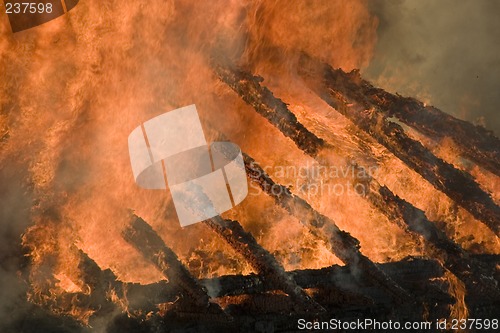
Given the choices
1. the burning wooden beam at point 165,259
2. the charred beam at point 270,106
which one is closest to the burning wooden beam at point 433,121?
the charred beam at point 270,106

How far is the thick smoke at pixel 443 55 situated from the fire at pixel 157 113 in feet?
1.29

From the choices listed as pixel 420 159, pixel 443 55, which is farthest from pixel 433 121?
pixel 443 55

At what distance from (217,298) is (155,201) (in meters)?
1.96

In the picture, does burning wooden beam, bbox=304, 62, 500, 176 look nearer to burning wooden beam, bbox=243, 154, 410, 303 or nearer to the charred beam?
the charred beam

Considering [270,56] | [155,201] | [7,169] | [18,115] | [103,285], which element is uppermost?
[270,56]

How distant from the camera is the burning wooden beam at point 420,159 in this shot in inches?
192

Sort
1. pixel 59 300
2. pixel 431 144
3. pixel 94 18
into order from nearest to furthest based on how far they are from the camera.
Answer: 1. pixel 59 300
2. pixel 94 18
3. pixel 431 144

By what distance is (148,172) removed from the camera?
5352mm

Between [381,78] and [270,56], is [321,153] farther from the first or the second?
[381,78]

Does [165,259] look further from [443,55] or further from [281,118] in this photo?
[443,55]

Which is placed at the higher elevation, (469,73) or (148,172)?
(469,73)

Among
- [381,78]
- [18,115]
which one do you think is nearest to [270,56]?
[381,78]

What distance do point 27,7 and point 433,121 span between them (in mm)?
3697

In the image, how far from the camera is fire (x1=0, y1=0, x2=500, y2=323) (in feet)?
14.1
